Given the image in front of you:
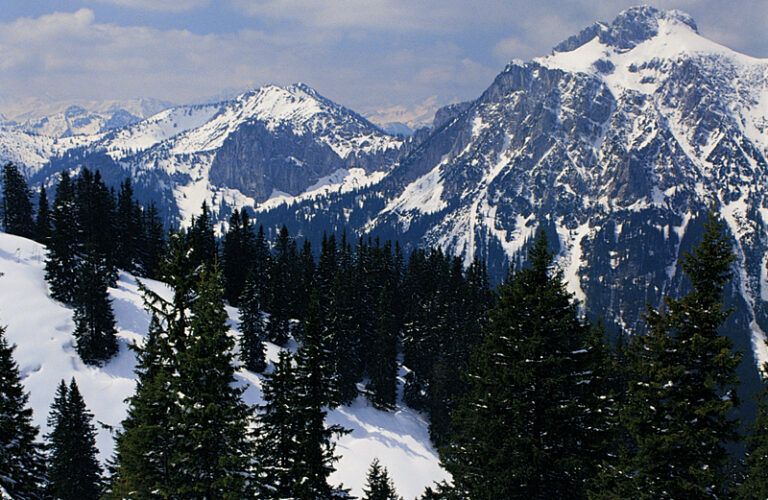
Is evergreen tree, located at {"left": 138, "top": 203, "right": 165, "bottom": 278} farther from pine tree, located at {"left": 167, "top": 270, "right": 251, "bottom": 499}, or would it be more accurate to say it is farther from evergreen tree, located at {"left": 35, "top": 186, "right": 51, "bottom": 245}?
pine tree, located at {"left": 167, "top": 270, "right": 251, "bottom": 499}

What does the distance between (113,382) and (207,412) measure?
52.0 metres

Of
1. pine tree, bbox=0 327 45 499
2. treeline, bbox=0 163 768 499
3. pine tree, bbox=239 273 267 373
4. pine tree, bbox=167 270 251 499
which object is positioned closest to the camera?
treeline, bbox=0 163 768 499

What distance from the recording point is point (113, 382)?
202 feet

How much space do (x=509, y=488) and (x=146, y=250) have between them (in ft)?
310

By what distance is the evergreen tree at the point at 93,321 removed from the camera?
63.3 meters

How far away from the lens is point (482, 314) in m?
84.9

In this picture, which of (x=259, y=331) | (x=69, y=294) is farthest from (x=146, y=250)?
(x=259, y=331)

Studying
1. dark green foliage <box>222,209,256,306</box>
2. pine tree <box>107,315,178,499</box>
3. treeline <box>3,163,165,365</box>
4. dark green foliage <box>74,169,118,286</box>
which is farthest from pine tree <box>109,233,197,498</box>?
dark green foliage <box>222,209,256,306</box>

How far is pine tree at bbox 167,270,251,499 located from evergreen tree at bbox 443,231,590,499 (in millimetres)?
7767

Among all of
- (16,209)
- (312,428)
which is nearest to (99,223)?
(16,209)

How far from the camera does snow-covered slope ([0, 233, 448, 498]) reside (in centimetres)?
5788

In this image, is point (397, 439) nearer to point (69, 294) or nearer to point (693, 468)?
point (69, 294)

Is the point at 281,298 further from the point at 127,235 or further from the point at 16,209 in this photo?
the point at 16,209

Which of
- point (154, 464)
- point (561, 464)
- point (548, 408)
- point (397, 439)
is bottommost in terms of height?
point (397, 439)
